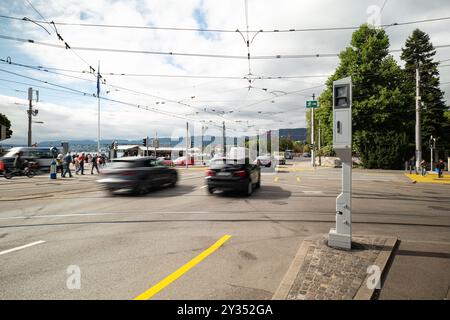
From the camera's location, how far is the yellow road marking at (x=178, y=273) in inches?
129

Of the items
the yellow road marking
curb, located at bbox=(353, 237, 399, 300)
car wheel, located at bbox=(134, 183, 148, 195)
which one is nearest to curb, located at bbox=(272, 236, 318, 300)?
curb, located at bbox=(353, 237, 399, 300)

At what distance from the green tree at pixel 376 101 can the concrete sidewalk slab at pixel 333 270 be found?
2914 cm

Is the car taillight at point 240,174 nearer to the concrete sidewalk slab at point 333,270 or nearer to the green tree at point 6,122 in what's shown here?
the concrete sidewalk slab at point 333,270

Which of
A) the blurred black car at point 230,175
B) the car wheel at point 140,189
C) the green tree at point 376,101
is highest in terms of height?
the green tree at point 376,101

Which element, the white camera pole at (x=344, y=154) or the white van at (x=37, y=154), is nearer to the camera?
the white camera pole at (x=344, y=154)

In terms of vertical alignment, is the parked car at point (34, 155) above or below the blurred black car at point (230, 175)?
above

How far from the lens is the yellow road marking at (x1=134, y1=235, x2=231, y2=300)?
3266 mm

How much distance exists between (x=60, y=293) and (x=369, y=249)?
495cm

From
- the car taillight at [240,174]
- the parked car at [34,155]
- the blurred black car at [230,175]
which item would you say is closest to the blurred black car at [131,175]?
the blurred black car at [230,175]

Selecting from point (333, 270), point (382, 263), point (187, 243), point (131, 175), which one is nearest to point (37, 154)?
point (131, 175)

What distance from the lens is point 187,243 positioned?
207 inches
